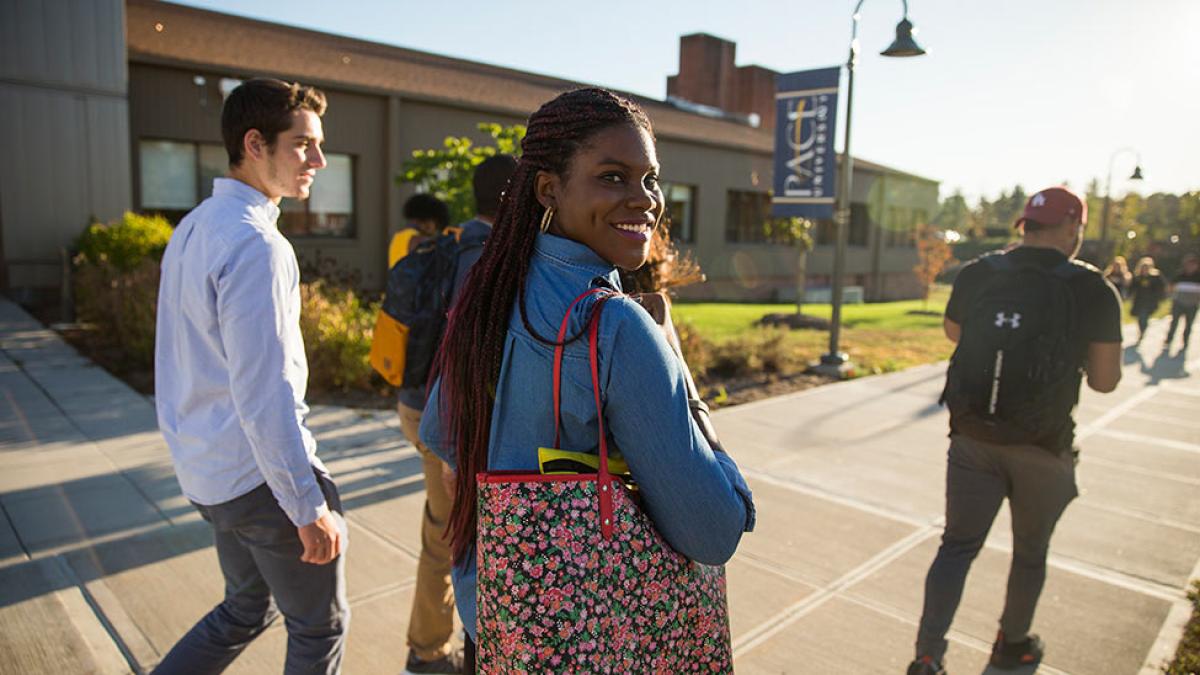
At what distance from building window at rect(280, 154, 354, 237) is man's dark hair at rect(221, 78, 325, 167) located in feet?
46.9

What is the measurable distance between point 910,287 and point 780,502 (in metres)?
32.5

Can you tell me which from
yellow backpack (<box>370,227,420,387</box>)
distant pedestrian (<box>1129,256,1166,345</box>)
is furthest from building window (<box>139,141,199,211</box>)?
distant pedestrian (<box>1129,256,1166,345</box>)

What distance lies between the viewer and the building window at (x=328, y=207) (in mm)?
15703

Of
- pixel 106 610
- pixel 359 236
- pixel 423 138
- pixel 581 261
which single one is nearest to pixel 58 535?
pixel 106 610

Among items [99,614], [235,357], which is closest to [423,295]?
[235,357]

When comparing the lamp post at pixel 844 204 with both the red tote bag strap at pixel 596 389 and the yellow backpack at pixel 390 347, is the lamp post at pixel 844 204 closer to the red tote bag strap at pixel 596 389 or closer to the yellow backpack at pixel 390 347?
the yellow backpack at pixel 390 347

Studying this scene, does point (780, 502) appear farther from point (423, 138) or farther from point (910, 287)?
point (910, 287)

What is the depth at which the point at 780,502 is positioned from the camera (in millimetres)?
5215

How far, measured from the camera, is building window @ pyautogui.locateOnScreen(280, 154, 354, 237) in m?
15.7

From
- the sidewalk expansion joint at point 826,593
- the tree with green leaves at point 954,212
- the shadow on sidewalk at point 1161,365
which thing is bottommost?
the sidewalk expansion joint at point 826,593

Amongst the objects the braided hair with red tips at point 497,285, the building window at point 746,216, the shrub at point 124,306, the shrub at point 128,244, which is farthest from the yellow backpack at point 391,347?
the building window at point 746,216

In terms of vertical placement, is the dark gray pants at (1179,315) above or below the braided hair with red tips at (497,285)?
below

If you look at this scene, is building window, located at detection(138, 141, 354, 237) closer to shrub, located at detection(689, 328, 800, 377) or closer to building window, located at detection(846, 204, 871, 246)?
shrub, located at detection(689, 328, 800, 377)

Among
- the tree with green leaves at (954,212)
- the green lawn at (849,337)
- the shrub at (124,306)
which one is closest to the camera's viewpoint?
the shrub at (124,306)
